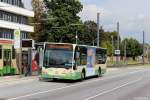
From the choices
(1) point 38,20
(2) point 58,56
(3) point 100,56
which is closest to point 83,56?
(2) point 58,56

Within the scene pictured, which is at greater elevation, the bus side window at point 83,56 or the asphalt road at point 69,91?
the bus side window at point 83,56

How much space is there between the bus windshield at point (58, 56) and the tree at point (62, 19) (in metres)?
57.7

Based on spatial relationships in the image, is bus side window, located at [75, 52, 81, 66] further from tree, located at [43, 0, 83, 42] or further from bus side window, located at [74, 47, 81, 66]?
tree, located at [43, 0, 83, 42]

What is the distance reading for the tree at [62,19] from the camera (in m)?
91.5

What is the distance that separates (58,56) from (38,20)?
6964 centimetres

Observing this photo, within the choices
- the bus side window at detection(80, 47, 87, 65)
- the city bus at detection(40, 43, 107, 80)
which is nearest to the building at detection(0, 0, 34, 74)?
the bus side window at detection(80, 47, 87, 65)

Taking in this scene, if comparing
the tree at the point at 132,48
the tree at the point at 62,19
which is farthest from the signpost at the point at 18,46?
the tree at the point at 132,48

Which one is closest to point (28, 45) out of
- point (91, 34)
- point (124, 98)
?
point (124, 98)

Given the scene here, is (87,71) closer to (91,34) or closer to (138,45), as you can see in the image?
(91,34)

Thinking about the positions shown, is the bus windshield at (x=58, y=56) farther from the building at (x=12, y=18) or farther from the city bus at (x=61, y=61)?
the building at (x=12, y=18)

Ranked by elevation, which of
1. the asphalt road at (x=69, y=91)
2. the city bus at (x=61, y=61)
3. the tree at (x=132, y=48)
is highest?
the tree at (x=132, y=48)

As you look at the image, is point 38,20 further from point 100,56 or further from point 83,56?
point 83,56

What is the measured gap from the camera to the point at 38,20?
101 metres

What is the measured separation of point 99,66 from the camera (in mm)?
41594
